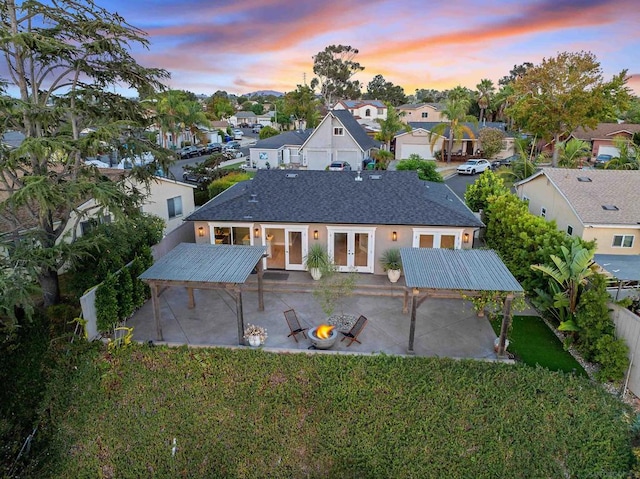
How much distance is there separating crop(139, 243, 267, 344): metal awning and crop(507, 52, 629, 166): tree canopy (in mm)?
31345

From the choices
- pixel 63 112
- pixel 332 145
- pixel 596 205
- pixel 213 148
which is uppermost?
pixel 63 112

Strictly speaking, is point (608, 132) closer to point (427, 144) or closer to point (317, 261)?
point (427, 144)

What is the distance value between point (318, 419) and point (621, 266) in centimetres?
997

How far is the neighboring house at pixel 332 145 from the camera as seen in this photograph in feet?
128

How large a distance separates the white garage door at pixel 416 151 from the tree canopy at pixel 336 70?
37915mm

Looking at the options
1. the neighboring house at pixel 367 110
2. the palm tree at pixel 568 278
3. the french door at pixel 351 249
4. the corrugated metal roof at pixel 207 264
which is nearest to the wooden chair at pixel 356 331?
the corrugated metal roof at pixel 207 264

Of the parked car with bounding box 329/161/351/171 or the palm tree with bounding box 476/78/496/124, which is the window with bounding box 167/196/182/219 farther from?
the palm tree with bounding box 476/78/496/124

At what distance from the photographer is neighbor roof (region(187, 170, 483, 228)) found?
52.1 feet

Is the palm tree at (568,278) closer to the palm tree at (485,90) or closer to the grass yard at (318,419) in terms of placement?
the grass yard at (318,419)

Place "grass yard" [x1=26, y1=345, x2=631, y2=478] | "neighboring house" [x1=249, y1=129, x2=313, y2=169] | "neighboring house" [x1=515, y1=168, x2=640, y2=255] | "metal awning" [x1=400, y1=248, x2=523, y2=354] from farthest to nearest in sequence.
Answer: "neighboring house" [x1=249, y1=129, x2=313, y2=169]
"neighboring house" [x1=515, y1=168, x2=640, y2=255]
"metal awning" [x1=400, y1=248, x2=523, y2=354]
"grass yard" [x1=26, y1=345, x2=631, y2=478]

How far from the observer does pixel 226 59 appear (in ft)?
107

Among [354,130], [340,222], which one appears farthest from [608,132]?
[340,222]

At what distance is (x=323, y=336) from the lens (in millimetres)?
11375

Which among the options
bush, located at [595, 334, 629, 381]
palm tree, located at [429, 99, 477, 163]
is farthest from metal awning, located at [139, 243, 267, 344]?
palm tree, located at [429, 99, 477, 163]
